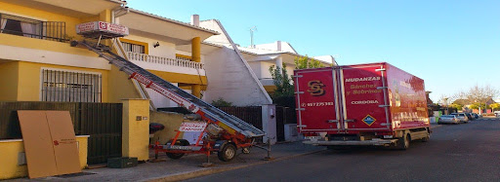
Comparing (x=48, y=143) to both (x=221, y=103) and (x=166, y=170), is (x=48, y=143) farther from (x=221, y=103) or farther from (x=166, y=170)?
(x=221, y=103)

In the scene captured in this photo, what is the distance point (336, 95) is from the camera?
512 inches

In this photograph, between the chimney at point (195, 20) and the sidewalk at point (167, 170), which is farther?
the chimney at point (195, 20)

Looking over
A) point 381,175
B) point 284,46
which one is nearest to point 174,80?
point 381,175

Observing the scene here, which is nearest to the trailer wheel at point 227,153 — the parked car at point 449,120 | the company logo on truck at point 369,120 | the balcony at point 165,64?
the company logo on truck at point 369,120

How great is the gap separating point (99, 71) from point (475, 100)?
99.2m

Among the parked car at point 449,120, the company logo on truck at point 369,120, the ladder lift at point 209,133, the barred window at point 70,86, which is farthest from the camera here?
the parked car at point 449,120

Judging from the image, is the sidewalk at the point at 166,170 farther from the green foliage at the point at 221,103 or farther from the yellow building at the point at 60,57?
the green foliage at the point at 221,103

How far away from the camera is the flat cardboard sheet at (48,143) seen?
870 centimetres

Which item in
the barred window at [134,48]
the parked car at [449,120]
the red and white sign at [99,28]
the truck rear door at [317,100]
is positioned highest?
the barred window at [134,48]

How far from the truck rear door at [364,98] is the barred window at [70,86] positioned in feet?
33.7

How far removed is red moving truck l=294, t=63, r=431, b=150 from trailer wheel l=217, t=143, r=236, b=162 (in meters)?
3.40

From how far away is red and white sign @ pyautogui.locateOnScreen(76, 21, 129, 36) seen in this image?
14.4 m

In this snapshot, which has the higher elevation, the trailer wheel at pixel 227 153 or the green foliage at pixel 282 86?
the green foliage at pixel 282 86

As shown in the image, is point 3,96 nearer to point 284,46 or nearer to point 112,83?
point 112,83
